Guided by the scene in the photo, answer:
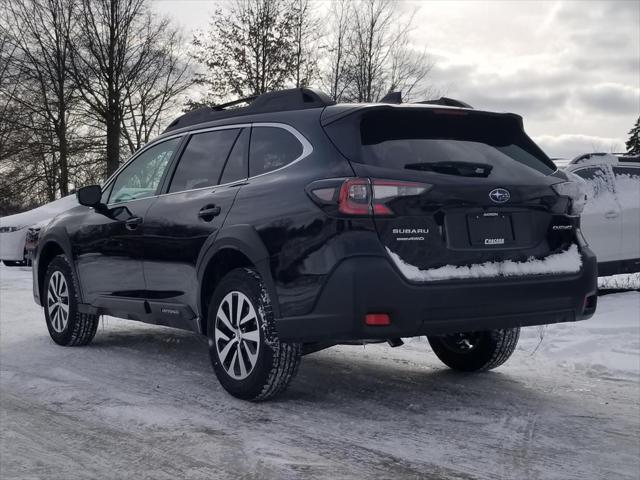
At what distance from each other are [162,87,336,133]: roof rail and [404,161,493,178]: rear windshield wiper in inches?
31.1

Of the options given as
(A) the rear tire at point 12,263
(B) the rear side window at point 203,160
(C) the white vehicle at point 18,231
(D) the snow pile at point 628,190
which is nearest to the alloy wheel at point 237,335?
(B) the rear side window at point 203,160

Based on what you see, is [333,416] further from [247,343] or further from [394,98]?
[394,98]

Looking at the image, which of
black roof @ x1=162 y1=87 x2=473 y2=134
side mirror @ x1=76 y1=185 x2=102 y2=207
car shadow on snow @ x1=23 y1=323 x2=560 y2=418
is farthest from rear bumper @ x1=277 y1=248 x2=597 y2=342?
side mirror @ x1=76 y1=185 x2=102 y2=207

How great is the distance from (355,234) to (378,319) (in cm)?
45

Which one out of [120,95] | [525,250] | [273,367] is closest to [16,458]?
[273,367]

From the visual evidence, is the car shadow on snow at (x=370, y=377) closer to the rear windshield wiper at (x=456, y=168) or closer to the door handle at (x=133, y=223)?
the door handle at (x=133, y=223)

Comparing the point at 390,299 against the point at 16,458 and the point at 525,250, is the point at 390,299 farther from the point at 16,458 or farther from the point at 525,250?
the point at 16,458

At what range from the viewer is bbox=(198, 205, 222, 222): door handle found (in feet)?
16.0

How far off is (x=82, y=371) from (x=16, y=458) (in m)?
2.05

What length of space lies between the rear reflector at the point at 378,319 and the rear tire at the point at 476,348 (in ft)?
5.57

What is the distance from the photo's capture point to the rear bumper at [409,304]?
13.0ft

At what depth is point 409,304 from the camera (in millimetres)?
4012

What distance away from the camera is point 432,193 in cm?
410

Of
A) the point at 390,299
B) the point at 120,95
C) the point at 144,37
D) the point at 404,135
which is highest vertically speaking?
the point at 144,37
